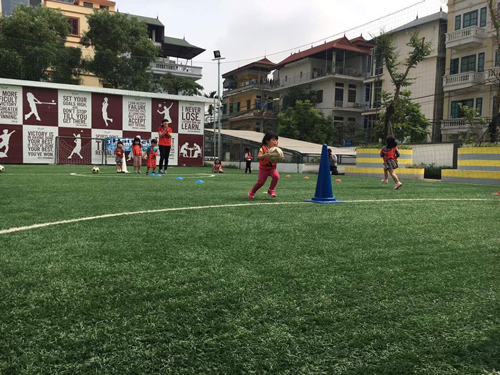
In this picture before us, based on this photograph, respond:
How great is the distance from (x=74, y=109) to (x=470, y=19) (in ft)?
83.3

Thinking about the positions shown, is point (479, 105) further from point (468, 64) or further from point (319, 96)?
point (319, 96)

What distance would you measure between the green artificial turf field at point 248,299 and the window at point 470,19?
91.7 feet

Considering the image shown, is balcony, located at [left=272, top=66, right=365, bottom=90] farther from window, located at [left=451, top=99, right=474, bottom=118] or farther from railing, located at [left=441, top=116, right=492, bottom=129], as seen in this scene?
railing, located at [left=441, top=116, right=492, bottom=129]

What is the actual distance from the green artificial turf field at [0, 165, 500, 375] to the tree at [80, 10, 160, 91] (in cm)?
2941

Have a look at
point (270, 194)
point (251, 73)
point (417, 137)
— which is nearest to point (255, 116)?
point (251, 73)

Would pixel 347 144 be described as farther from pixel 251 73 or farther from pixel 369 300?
pixel 369 300

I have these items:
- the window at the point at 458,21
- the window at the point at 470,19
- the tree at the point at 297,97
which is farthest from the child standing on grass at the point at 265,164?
the tree at the point at 297,97

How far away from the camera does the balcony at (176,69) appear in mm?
40719

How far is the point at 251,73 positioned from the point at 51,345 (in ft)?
163

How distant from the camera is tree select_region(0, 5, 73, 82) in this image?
27391 mm

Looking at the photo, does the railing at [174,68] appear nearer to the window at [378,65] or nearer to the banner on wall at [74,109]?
the window at [378,65]

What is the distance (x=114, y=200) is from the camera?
19.5 ft

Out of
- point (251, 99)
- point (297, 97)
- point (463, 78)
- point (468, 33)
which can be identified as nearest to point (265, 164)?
point (463, 78)

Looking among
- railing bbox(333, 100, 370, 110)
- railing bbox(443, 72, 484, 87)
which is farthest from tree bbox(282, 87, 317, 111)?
A: railing bbox(443, 72, 484, 87)
